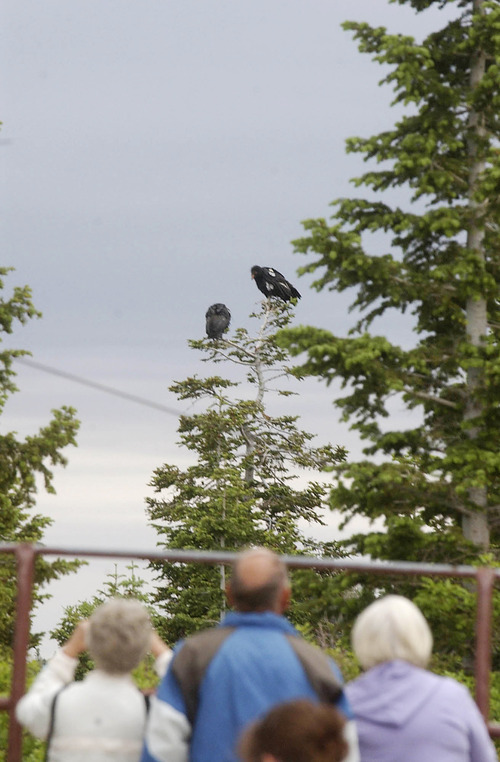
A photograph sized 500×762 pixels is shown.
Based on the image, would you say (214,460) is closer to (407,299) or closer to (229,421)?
(229,421)

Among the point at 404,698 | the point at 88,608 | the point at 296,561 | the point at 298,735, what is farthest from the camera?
the point at 88,608

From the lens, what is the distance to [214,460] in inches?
1610

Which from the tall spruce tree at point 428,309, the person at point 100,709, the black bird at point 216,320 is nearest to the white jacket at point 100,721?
the person at point 100,709

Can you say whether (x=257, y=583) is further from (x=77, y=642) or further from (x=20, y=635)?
(x=20, y=635)

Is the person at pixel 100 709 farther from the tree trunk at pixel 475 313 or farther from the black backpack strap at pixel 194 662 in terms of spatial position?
the tree trunk at pixel 475 313

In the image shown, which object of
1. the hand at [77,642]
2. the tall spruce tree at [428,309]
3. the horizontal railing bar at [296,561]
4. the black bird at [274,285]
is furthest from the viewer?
the black bird at [274,285]

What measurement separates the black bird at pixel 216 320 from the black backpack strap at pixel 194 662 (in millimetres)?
41811

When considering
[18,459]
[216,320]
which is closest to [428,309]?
[18,459]

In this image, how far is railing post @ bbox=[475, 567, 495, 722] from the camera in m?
4.72

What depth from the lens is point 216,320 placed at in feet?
Answer: 148

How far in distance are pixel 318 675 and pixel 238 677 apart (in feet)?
0.88

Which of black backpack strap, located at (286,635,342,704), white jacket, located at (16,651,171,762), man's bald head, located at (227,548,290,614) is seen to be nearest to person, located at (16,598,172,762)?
white jacket, located at (16,651,171,762)

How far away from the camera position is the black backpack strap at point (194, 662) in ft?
11.0

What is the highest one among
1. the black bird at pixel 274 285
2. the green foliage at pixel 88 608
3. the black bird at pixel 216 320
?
the black bird at pixel 274 285
